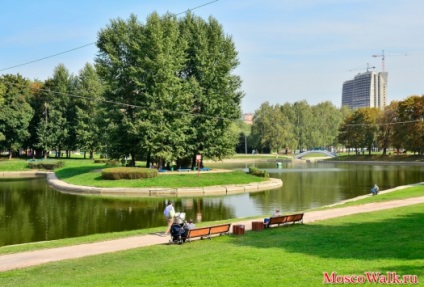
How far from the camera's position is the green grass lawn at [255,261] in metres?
10.9

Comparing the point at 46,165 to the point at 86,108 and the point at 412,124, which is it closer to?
the point at 86,108

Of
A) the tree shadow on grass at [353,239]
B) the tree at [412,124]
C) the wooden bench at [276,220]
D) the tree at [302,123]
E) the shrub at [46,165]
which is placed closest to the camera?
the tree shadow on grass at [353,239]

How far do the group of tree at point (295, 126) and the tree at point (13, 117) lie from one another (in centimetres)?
7591

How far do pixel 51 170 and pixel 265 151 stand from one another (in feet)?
315

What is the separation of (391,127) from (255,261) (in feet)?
349

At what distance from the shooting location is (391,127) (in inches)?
4304

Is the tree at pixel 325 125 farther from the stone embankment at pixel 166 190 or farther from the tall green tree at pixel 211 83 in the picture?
the stone embankment at pixel 166 190

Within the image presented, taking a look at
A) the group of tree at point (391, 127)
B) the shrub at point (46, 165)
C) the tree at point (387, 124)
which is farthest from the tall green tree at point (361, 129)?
the shrub at point (46, 165)

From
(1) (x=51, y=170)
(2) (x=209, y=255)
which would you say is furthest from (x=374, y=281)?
(1) (x=51, y=170)

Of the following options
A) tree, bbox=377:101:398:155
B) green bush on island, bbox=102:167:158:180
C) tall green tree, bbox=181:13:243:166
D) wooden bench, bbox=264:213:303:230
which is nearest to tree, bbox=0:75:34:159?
tall green tree, bbox=181:13:243:166

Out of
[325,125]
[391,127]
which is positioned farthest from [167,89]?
[325,125]

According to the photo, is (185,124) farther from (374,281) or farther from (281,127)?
(281,127)

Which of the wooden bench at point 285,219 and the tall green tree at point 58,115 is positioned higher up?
the tall green tree at point 58,115

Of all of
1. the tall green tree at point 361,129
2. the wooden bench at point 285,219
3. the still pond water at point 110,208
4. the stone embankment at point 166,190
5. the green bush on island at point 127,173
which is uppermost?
the tall green tree at point 361,129
